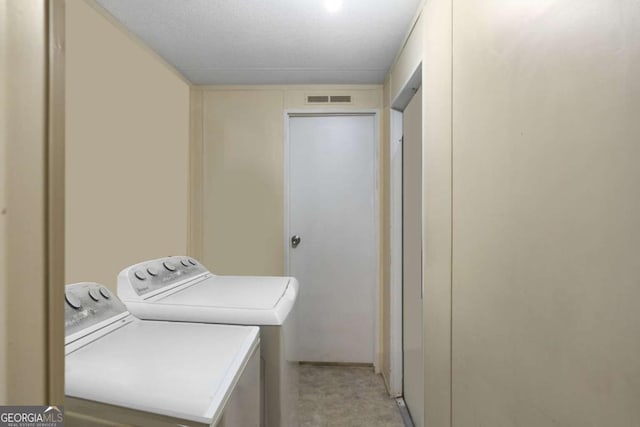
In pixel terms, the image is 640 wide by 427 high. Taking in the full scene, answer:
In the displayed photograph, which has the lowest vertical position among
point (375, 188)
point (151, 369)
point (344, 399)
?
point (344, 399)

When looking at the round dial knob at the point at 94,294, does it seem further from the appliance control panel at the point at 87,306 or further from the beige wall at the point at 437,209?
the beige wall at the point at 437,209

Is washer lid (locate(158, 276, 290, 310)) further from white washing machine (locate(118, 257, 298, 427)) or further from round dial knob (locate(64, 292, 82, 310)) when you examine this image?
round dial knob (locate(64, 292, 82, 310))

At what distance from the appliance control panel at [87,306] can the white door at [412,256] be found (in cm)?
156

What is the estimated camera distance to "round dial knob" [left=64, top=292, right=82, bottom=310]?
109 cm

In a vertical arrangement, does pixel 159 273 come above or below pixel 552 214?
below

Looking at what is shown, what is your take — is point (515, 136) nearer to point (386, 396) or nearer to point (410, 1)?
point (410, 1)

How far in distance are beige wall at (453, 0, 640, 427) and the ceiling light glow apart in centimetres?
80

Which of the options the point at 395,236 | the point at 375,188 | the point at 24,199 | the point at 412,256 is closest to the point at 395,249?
the point at 395,236

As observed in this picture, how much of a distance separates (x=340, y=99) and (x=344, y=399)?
236 centimetres

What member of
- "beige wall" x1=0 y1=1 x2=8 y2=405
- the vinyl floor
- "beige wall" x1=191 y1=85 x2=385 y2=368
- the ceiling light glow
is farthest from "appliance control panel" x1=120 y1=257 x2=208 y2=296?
the ceiling light glow

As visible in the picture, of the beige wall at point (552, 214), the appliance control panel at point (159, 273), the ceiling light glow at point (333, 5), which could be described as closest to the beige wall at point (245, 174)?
the appliance control panel at point (159, 273)

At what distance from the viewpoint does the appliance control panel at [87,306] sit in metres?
1.05

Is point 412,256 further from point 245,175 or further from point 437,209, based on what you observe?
point 245,175

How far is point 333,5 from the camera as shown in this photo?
1.69 meters
